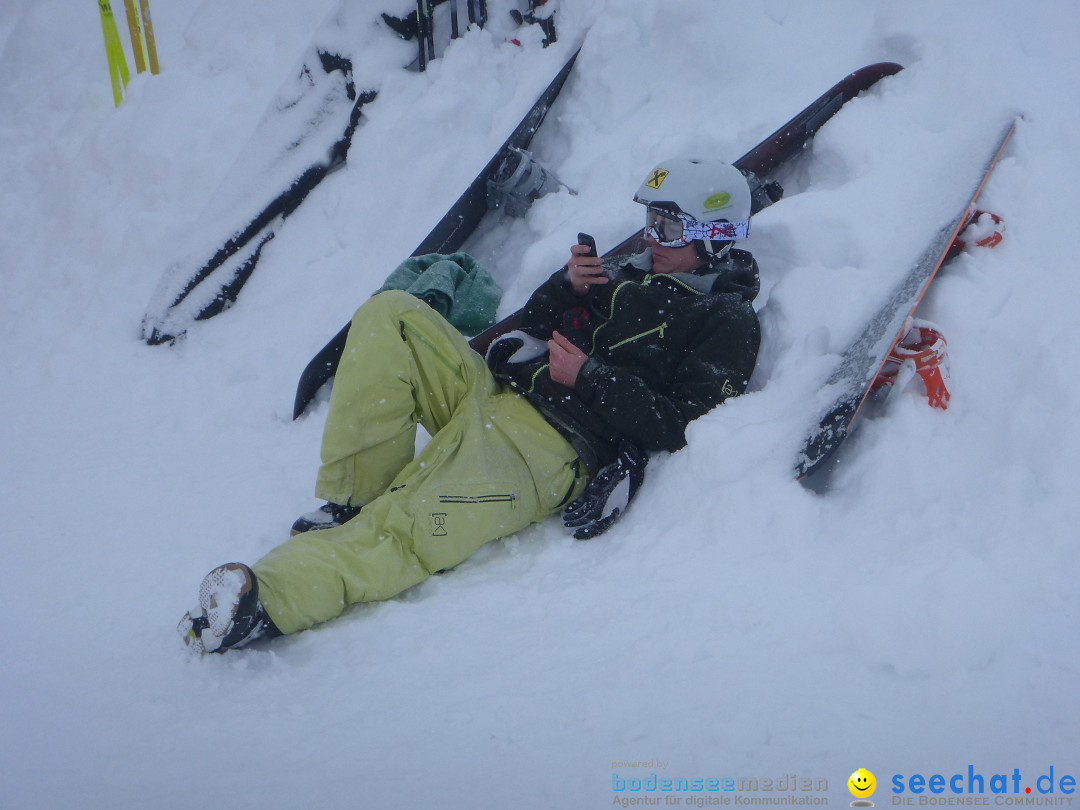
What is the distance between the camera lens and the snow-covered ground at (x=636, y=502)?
1.72 metres

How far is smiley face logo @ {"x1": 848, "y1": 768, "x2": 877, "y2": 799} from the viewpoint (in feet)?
4.95

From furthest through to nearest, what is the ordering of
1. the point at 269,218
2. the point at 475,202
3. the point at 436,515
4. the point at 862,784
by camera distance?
the point at 269,218 < the point at 475,202 < the point at 436,515 < the point at 862,784

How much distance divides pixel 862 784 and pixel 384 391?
5.74 feet

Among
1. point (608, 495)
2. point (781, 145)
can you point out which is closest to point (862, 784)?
point (608, 495)

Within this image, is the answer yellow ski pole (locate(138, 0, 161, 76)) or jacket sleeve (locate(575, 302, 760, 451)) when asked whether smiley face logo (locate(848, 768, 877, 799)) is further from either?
yellow ski pole (locate(138, 0, 161, 76))

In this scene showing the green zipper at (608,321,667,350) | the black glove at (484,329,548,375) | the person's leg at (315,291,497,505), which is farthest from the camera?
the black glove at (484,329,548,375)

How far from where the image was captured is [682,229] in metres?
2.88

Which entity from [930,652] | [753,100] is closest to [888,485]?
[930,652]

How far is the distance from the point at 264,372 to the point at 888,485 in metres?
3.17

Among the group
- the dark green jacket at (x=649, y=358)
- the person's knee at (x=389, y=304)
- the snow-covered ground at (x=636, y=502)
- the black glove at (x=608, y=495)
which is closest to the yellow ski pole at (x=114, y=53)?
the snow-covered ground at (x=636, y=502)

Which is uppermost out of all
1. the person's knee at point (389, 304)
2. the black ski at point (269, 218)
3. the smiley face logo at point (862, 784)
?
the person's knee at point (389, 304)

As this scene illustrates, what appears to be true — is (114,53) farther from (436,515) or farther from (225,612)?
(225,612)

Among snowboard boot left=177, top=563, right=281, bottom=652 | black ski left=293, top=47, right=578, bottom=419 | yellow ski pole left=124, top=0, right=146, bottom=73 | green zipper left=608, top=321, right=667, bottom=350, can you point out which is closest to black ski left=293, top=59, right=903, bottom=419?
black ski left=293, top=47, right=578, bottom=419

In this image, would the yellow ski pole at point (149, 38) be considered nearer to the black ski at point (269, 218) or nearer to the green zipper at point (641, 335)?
the black ski at point (269, 218)
